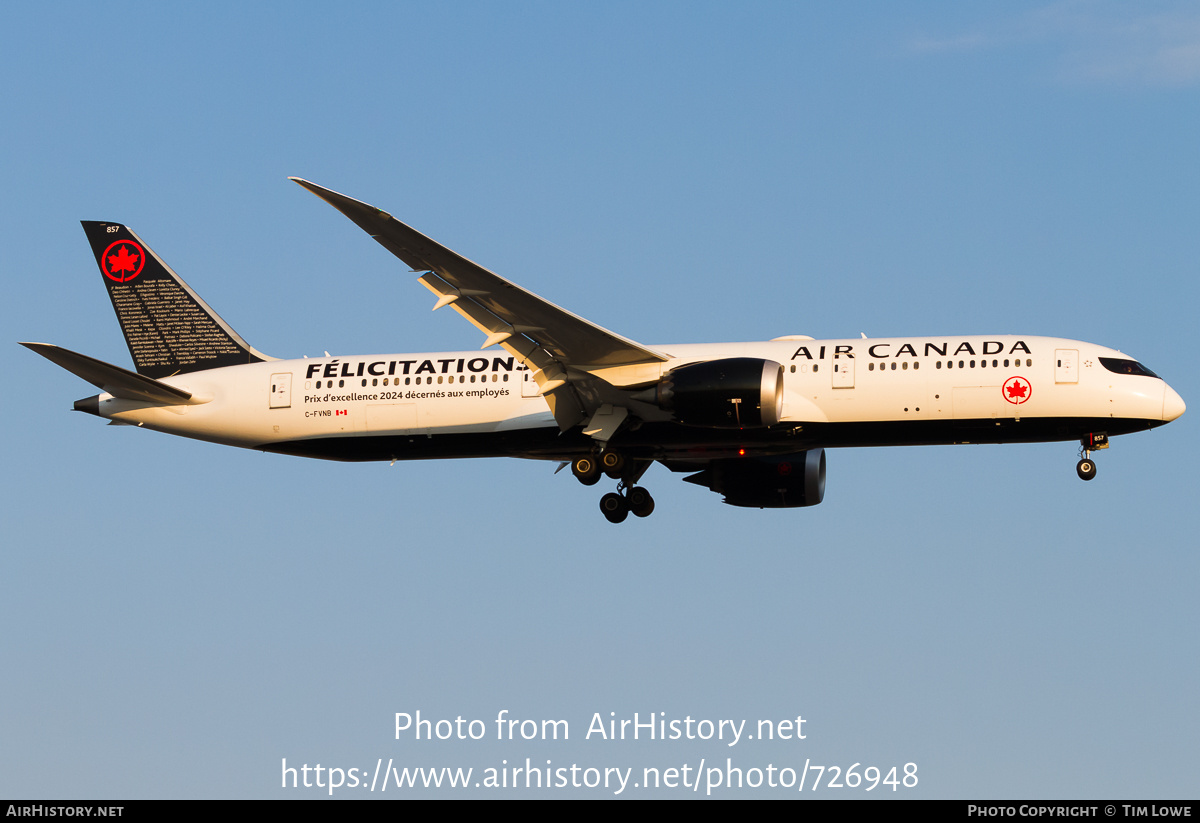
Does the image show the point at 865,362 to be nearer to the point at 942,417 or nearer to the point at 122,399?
the point at 942,417

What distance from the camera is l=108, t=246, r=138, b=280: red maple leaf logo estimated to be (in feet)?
154

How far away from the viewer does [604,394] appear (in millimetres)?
40562

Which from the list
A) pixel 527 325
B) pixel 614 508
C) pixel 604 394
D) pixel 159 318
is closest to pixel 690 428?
pixel 604 394

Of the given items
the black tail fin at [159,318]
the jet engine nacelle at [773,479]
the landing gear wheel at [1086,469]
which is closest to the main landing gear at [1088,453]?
the landing gear wheel at [1086,469]

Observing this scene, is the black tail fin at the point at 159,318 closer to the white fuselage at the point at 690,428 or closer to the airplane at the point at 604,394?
the airplane at the point at 604,394

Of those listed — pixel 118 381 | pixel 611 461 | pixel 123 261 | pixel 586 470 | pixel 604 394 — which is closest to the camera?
pixel 604 394

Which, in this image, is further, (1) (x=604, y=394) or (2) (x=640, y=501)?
(2) (x=640, y=501)

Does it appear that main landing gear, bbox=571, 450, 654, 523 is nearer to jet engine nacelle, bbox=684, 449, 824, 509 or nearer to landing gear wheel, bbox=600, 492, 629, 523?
landing gear wheel, bbox=600, 492, 629, 523

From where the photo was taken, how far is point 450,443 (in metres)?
42.6

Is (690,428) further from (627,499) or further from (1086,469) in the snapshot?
(1086,469)

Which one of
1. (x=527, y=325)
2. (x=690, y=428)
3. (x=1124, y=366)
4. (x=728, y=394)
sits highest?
(x=527, y=325)

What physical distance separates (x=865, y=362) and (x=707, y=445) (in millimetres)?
4584

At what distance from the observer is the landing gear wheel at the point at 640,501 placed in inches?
1711

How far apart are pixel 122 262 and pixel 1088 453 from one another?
27.8m
